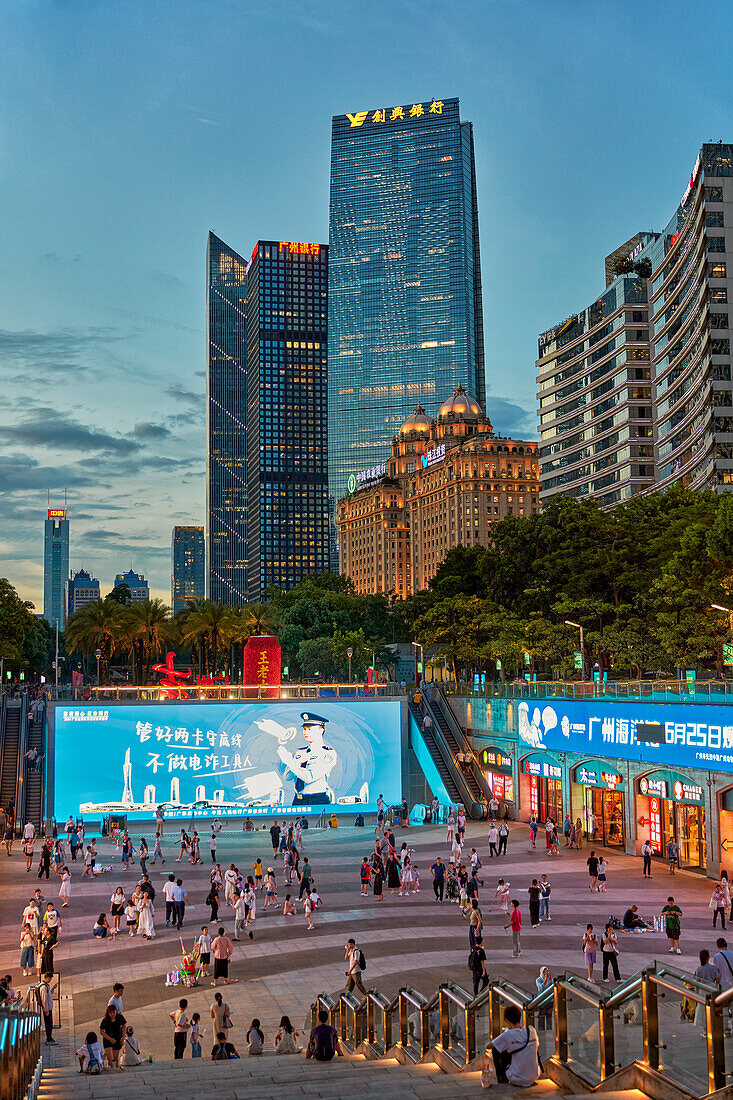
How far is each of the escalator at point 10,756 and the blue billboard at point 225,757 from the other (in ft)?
6.64

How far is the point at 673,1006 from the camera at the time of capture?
Answer: 9.70m

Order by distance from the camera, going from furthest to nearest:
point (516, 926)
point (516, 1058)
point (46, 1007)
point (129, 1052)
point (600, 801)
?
point (600, 801)
point (516, 926)
point (46, 1007)
point (129, 1052)
point (516, 1058)

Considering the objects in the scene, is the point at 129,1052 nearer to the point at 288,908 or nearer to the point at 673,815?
the point at 288,908

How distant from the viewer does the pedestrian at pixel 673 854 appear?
34812 millimetres

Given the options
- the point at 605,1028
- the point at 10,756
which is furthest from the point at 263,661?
the point at 605,1028

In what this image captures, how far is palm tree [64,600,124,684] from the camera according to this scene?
78.6 m

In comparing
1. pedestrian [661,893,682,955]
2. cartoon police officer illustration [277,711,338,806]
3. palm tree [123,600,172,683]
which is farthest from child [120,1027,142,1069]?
palm tree [123,600,172,683]

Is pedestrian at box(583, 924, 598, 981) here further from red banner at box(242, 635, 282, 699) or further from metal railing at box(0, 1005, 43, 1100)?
red banner at box(242, 635, 282, 699)

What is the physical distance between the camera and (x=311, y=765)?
175 feet

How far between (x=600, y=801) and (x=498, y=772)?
1070 centimetres

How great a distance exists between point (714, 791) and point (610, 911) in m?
6.38

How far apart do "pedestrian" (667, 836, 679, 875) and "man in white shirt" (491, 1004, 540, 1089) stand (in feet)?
84.9

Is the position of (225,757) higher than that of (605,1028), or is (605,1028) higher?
(605,1028)

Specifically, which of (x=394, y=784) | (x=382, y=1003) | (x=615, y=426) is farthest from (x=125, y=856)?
(x=615, y=426)
